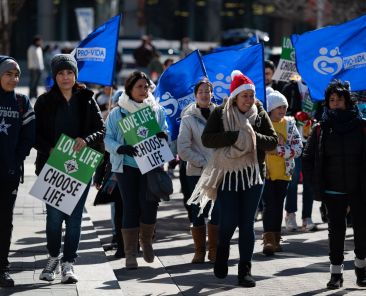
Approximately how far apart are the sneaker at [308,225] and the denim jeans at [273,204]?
157cm

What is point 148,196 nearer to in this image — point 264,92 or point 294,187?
point 264,92

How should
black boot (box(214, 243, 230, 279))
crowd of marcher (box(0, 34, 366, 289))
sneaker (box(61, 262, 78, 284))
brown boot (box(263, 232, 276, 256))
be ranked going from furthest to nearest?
1. brown boot (box(263, 232, 276, 256))
2. black boot (box(214, 243, 230, 279))
3. sneaker (box(61, 262, 78, 284))
4. crowd of marcher (box(0, 34, 366, 289))

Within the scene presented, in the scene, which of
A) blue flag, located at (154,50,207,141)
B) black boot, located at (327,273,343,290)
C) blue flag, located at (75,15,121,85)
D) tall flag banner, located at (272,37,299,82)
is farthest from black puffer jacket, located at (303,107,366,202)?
tall flag banner, located at (272,37,299,82)

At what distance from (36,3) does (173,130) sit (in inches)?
1971

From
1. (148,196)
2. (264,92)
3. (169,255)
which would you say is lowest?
(169,255)

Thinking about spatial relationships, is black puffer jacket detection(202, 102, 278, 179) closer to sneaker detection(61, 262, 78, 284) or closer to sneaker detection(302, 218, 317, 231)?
sneaker detection(61, 262, 78, 284)

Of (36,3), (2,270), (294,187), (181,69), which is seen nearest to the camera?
(2,270)

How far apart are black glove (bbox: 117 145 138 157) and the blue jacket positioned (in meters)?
0.06

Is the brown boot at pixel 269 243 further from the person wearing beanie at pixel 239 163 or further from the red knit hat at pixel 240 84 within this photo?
the red knit hat at pixel 240 84

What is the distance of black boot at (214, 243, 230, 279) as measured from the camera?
30.5 feet

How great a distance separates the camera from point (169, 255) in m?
10.9

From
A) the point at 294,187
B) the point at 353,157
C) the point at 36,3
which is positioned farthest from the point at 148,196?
the point at 36,3

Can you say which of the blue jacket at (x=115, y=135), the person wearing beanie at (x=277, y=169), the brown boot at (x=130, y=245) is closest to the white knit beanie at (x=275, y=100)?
the person wearing beanie at (x=277, y=169)

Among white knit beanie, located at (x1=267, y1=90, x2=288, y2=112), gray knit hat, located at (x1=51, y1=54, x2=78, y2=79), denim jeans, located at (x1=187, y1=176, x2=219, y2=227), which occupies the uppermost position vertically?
gray knit hat, located at (x1=51, y1=54, x2=78, y2=79)
